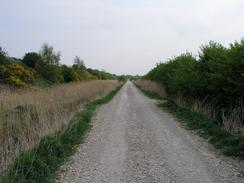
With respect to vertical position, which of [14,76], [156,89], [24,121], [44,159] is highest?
[14,76]

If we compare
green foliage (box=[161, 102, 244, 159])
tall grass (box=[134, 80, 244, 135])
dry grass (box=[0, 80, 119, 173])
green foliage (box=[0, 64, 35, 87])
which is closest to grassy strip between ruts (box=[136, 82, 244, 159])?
green foliage (box=[161, 102, 244, 159])

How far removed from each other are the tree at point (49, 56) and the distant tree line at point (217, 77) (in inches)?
1177

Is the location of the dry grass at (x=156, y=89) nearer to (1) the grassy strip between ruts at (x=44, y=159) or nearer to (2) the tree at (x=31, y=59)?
(1) the grassy strip between ruts at (x=44, y=159)

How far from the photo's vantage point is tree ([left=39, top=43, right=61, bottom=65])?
4158cm

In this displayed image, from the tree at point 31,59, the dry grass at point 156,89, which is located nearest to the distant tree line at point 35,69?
the tree at point 31,59

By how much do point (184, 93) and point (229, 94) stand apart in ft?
21.1

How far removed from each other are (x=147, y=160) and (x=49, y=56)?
38742 mm

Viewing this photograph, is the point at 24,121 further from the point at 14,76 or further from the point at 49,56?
the point at 49,56

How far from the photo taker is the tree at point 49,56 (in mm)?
41581

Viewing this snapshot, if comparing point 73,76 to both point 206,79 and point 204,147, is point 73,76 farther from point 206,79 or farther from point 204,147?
point 204,147

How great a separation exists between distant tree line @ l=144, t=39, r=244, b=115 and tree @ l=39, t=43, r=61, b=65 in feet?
98.1

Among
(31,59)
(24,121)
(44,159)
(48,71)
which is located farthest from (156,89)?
(31,59)

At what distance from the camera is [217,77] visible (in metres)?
10.0

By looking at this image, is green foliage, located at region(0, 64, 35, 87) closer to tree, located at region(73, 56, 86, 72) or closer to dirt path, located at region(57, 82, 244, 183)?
dirt path, located at region(57, 82, 244, 183)
